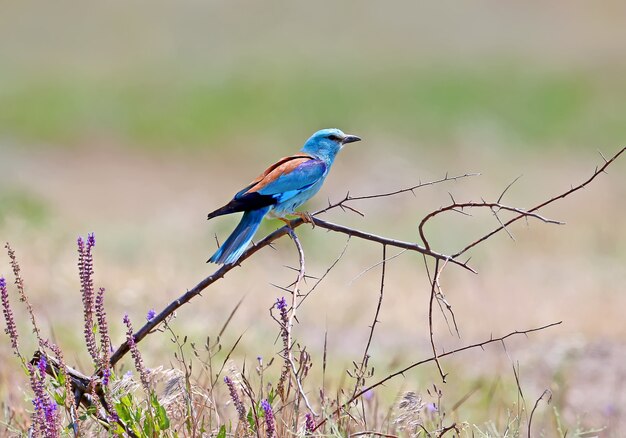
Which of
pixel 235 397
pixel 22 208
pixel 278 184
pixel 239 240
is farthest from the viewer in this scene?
pixel 22 208

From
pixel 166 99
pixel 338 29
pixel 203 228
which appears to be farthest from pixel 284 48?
pixel 203 228

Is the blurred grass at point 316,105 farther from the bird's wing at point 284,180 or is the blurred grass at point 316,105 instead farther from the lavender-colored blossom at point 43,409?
the lavender-colored blossom at point 43,409

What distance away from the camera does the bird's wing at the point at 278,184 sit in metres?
3.98

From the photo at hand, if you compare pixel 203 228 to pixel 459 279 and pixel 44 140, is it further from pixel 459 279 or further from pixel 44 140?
pixel 44 140

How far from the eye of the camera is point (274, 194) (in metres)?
4.09

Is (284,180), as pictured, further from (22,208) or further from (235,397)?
(22,208)

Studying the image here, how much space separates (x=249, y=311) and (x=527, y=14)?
32.7 metres

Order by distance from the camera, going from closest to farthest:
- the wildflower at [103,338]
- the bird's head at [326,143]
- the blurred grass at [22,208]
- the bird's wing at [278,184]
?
the wildflower at [103,338] < the bird's wing at [278,184] < the bird's head at [326,143] < the blurred grass at [22,208]

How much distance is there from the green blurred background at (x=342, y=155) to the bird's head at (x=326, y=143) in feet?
3.24

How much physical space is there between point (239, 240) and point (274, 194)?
16.2 inches

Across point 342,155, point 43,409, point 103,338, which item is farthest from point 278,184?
point 342,155

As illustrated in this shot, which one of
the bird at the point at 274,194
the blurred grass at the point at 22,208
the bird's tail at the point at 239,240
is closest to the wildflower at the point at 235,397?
the bird's tail at the point at 239,240

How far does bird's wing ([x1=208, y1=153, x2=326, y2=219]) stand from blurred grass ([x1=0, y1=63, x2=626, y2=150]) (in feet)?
70.3

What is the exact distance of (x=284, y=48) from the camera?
117ft
